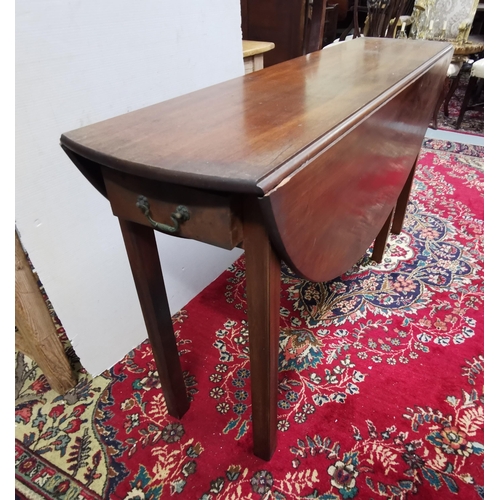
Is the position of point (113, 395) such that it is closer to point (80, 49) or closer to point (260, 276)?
point (260, 276)

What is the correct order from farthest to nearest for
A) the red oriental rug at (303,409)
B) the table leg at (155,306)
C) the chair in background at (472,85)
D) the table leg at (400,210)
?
the chair in background at (472,85) → the table leg at (400,210) → the red oriental rug at (303,409) → the table leg at (155,306)

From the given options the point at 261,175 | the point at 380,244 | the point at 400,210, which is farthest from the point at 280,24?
the point at 261,175

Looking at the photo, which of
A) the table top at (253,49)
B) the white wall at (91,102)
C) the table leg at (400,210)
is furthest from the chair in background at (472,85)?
the white wall at (91,102)

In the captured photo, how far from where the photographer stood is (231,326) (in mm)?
1443

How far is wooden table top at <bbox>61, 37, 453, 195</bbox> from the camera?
0.59 metres

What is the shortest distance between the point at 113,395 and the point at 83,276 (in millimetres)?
402

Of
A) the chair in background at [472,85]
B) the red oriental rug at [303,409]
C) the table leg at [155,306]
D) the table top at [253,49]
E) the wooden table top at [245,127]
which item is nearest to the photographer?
the wooden table top at [245,127]

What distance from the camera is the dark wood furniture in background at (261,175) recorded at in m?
0.61

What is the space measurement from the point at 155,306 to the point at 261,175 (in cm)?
50

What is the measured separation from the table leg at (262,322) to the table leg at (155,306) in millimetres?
255

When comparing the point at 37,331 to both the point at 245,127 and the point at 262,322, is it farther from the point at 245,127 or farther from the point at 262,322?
the point at 245,127

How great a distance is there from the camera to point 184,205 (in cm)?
66

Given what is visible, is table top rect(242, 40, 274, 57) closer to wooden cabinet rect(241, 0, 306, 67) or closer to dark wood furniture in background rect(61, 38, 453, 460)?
dark wood furniture in background rect(61, 38, 453, 460)

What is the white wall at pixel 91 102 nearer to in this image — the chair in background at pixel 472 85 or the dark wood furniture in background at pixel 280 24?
the dark wood furniture in background at pixel 280 24
